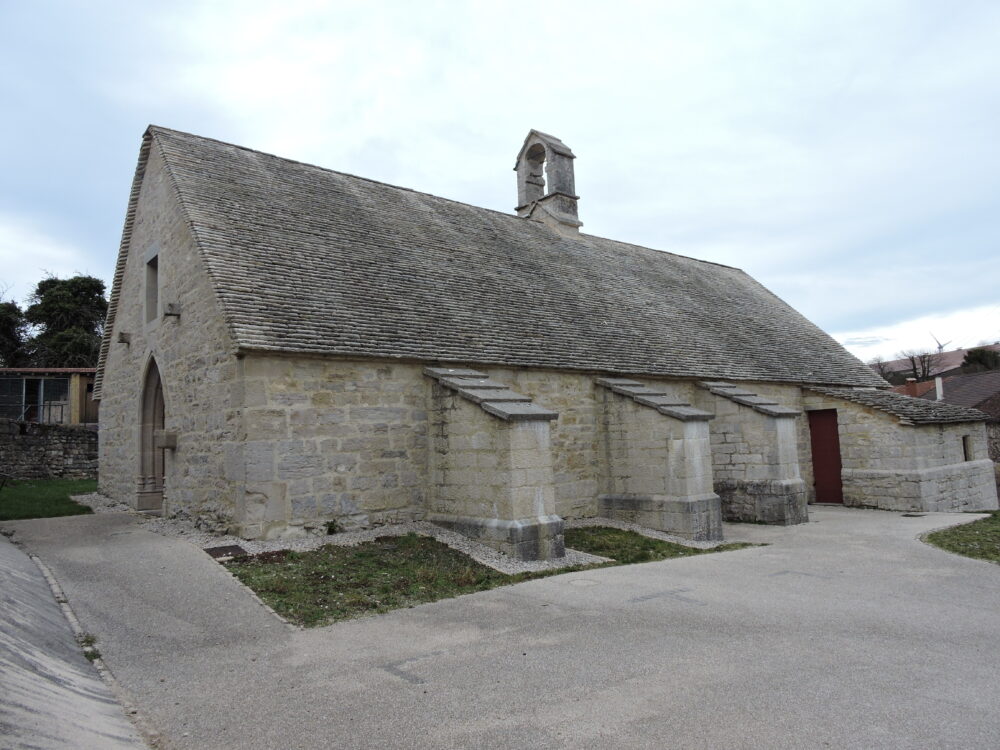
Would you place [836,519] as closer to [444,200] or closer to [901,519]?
[901,519]

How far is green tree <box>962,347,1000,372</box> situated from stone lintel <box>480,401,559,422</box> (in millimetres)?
45664

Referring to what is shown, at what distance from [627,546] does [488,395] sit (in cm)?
316

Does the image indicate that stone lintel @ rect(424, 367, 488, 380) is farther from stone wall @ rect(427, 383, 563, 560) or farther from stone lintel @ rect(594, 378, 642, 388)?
stone lintel @ rect(594, 378, 642, 388)

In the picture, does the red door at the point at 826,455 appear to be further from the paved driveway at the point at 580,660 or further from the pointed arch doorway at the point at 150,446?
the pointed arch doorway at the point at 150,446

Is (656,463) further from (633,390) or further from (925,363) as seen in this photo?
(925,363)

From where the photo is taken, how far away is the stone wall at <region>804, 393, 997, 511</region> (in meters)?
14.9

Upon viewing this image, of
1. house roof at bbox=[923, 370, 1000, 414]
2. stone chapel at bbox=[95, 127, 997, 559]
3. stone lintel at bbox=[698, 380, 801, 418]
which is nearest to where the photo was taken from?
stone chapel at bbox=[95, 127, 997, 559]

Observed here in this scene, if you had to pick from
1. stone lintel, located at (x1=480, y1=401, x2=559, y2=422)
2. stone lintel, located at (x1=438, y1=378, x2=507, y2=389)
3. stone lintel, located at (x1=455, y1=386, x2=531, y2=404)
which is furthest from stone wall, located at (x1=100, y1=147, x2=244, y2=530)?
stone lintel, located at (x1=480, y1=401, x2=559, y2=422)

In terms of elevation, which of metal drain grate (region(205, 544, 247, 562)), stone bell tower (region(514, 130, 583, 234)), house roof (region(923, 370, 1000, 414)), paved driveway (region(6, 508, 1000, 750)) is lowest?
paved driveway (region(6, 508, 1000, 750))

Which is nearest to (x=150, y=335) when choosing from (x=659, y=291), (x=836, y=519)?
(x=659, y=291)

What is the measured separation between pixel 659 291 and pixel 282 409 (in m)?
11.6

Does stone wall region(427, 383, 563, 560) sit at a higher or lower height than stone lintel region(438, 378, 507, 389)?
lower

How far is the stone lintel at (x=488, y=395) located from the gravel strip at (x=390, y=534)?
1929 mm

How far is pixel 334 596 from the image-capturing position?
669 centimetres
